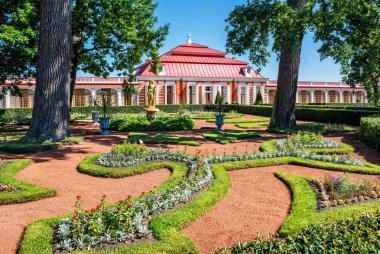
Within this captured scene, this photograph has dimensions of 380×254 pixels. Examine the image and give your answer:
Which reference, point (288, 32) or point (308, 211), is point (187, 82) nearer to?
point (288, 32)

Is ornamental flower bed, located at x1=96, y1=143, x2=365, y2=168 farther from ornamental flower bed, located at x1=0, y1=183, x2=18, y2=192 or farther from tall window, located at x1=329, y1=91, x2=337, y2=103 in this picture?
tall window, located at x1=329, y1=91, x2=337, y2=103

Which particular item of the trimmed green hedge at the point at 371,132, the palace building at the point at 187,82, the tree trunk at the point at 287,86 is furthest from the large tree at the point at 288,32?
the palace building at the point at 187,82

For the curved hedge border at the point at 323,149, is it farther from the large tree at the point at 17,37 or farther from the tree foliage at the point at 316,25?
the large tree at the point at 17,37

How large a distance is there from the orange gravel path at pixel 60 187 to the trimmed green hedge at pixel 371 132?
760 centimetres

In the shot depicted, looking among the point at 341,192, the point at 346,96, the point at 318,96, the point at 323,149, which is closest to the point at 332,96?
the point at 318,96

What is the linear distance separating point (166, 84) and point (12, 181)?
30652mm

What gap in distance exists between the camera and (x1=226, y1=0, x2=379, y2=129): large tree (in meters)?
13.6

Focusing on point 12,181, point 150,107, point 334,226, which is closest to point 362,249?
point 334,226

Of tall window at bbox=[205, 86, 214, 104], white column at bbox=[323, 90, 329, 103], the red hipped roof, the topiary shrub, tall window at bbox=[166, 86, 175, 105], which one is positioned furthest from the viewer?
white column at bbox=[323, 90, 329, 103]

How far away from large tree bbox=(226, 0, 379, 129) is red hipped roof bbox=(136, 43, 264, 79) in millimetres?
20824

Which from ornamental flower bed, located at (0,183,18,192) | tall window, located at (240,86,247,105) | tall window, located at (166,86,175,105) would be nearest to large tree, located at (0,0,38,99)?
ornamental flower bed, located at (0,183,18,192)

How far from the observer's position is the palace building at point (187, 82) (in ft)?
120

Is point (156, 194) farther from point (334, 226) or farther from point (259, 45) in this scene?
Result: point (259, 45)

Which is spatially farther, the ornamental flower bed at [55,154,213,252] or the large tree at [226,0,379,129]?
the large tree at [226,0,379,129]
